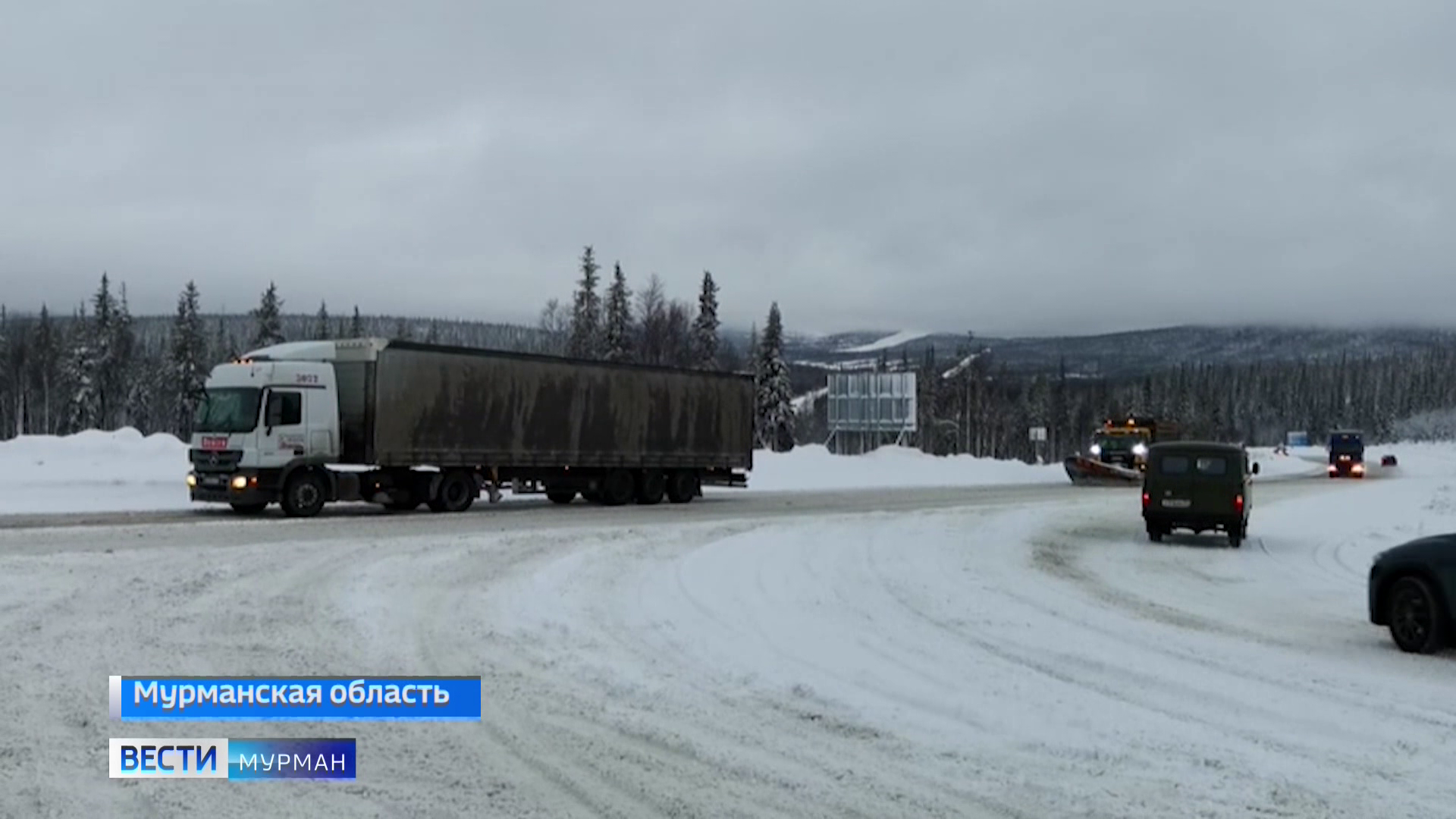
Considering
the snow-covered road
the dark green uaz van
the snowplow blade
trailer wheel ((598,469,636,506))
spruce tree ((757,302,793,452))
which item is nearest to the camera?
the snow-covered road

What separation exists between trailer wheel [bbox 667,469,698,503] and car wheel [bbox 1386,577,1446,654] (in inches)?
895

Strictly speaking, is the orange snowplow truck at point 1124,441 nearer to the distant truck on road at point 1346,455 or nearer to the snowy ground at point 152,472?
the snowy ground at point 152,472

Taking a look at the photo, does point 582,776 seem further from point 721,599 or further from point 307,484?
point 307,484

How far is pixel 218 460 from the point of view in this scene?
80.6ft

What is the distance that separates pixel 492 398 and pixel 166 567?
543 inches

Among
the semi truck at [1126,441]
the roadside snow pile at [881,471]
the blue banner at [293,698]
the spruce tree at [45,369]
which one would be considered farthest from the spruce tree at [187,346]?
the blue banner at [293,698]

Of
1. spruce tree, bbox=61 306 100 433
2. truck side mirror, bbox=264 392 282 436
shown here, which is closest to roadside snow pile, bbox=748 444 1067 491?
truck side mirror, bbox=264 392 282 436

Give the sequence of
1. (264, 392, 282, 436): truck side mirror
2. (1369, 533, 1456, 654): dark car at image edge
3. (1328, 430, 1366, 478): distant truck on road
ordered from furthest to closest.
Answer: (1328, 430, 1366, 478): distant truck on road
(264, 392, 282, 436): truck side mirror
(1369, 533, 1456, 654): dark car at image edge

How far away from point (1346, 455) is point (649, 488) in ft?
186

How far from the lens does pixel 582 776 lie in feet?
21.1

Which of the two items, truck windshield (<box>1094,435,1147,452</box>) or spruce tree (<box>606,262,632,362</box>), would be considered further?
spruce tree (<box>606,262,632,362</box>)

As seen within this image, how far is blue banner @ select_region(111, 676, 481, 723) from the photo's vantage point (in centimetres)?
769

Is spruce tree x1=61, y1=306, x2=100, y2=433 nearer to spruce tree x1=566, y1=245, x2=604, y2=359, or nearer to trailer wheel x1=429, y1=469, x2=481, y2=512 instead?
spruce tree x1=566, y1=245, x2=604, y2=359

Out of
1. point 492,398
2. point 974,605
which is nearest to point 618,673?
point 974,605
